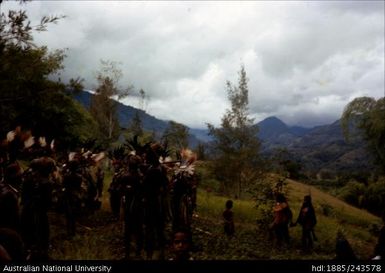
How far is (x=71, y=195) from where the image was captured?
15.7 m

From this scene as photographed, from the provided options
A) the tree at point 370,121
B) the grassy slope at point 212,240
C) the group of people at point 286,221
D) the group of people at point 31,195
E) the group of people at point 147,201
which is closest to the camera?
the group of people at point 31,195

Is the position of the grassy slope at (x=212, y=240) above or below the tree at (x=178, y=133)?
below

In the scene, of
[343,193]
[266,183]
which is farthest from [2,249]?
[343,193]

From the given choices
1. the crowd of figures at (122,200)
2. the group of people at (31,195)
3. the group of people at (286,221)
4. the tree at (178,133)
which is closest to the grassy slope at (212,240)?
the group of people at (286,221)

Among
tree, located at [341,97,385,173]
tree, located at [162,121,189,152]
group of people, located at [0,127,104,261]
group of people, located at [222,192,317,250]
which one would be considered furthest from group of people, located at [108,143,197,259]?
tree, located at [162,121,189,152]

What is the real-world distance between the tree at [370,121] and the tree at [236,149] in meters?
5.74

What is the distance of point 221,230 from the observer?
19984mm

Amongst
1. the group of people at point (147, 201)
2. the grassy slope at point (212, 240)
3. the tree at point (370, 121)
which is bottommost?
the grassy slope at point (212, 240)

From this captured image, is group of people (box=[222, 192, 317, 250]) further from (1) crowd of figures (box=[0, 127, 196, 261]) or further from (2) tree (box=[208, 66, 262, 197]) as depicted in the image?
(2) tree (box=[208, 66, 262, 197])

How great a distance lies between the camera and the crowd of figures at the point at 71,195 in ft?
28.3

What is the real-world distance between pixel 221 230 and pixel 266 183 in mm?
4525

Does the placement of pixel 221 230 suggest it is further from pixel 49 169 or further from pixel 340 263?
pixel 340 263

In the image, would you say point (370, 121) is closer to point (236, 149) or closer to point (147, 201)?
point (236, 149)

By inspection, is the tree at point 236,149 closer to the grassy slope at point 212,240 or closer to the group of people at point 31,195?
the grassy slope at point 212,240
